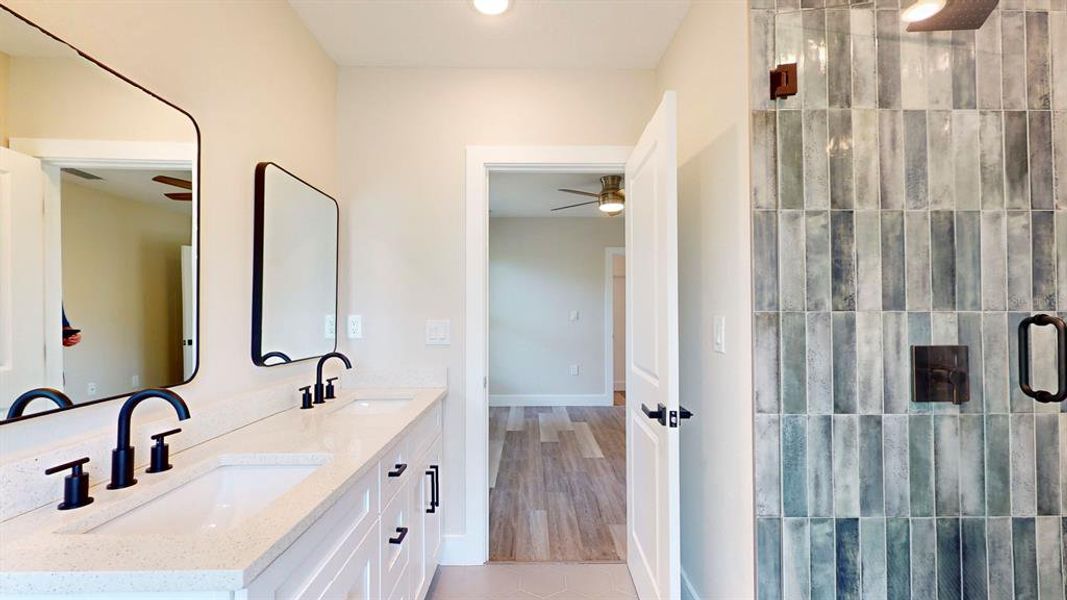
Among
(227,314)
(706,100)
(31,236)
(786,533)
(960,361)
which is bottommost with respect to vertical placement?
(786,533)

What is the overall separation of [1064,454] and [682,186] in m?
1.45

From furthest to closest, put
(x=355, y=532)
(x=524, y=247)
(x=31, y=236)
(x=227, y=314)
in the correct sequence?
(x=524, y=247) < (x=227, y=314) < (x=355, y=532) < (x=31, y=236)

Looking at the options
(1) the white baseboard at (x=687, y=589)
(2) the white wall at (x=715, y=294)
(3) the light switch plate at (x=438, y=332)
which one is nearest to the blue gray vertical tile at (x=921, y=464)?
(2) the white wall at (x=715, y=294)

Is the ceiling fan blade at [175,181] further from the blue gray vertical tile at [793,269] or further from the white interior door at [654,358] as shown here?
the blue gray vertical tile at [793,269]

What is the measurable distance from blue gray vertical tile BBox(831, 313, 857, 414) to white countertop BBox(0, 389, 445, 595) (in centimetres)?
135

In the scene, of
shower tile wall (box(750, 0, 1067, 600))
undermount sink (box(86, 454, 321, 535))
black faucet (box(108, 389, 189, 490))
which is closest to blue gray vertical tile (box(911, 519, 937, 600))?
shower tile wall (box(750, 0, 1067, 600))

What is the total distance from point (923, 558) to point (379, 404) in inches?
80.1

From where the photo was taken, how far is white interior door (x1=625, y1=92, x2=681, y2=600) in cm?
148

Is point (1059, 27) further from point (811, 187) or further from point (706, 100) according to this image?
point (706, 100)

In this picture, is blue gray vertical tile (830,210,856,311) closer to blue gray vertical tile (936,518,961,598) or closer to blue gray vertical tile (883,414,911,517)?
blue gray vertical tile (883,414,911,517)

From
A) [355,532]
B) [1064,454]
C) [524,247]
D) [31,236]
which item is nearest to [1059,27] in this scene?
[1064,454]

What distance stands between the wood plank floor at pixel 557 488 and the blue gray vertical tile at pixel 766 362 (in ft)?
4.66

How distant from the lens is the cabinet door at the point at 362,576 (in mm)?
1036

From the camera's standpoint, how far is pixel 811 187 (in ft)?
4.32
